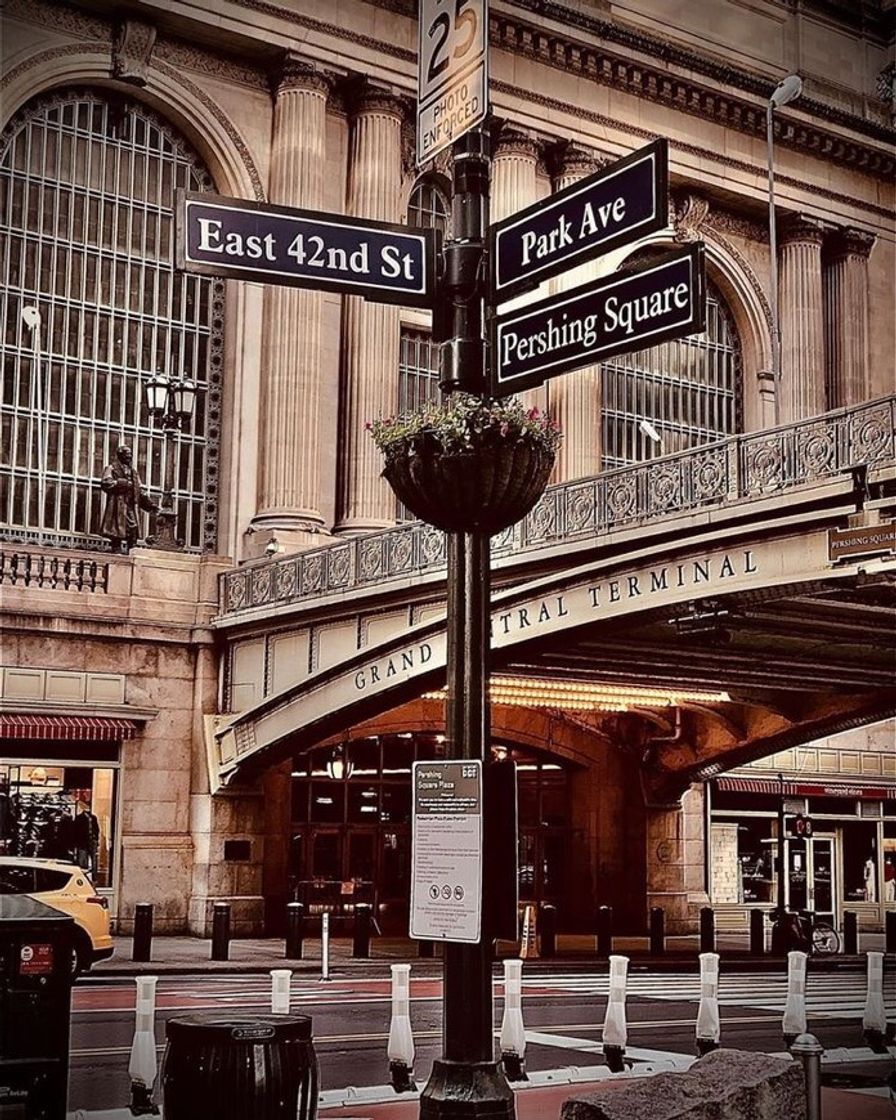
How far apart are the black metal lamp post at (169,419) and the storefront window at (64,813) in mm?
4898

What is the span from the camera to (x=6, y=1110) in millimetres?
8547

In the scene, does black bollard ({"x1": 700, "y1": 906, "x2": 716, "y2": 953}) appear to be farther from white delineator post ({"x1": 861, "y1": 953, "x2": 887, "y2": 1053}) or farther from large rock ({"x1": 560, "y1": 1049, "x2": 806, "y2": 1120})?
large rock ({"x1": 560, "y1": 1049, "x2": 806, "y2": 1120})

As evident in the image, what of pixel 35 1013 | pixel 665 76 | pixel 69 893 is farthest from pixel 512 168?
pixel 35 1013

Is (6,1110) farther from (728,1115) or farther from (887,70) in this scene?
(887,70)

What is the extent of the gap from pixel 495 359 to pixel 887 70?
35.9 m

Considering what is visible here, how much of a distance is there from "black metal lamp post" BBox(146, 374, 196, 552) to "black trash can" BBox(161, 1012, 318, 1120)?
919 inches

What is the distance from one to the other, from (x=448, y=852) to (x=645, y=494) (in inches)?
581

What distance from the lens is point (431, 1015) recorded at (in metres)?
19.0

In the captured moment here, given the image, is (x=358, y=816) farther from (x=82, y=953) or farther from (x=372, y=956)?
(x=82, y=953)

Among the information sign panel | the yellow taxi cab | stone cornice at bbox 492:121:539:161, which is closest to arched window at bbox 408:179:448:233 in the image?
stone cornice at bbox 492:121:539:161

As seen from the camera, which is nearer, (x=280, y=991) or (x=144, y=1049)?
(x=144, y=1049)

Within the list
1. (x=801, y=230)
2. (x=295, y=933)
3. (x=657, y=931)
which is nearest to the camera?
(x=295, y=933)

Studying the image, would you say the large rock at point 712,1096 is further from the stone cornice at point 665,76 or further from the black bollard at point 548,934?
the stone cornice at point 665,76

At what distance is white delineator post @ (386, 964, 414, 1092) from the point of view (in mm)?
13391
